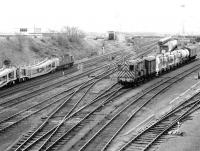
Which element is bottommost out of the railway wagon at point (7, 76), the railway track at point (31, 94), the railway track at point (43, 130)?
the railway track at point (43, 130)

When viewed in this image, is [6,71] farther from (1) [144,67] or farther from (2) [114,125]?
(2) [114,125]

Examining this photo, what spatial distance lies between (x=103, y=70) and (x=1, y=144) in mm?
27767

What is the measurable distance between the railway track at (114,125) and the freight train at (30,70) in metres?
14.1

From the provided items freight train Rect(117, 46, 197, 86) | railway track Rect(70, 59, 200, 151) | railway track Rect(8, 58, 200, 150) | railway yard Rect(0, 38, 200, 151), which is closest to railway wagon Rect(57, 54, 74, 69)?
railway yard Rect(0, 38, 200, 151)

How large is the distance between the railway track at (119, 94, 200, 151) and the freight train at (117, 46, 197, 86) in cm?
777

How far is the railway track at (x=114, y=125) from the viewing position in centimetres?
1848

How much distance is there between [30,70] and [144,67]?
1333 centimetres

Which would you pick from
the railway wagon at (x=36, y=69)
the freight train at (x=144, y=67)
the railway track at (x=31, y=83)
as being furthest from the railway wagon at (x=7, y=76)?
the freight train at (x=144, y=67)

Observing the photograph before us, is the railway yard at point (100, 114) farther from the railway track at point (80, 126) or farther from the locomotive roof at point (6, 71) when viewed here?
the locomotive roof at point (6, 71)

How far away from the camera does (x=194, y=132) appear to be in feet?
64.9

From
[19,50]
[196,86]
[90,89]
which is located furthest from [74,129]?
[19,50]

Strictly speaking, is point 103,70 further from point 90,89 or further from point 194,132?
point 194,132

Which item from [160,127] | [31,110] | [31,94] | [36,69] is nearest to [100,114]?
[160,127]

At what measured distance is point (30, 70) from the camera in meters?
40.4
